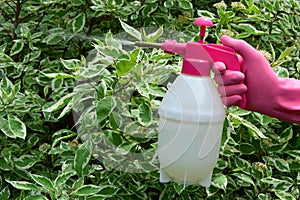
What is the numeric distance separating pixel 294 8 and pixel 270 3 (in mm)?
123

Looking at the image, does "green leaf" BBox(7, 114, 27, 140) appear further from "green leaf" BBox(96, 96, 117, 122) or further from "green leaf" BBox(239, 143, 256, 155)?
"green leaf" BBox(239, 143, 256, 155)

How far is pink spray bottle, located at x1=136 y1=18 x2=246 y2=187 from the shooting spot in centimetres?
101

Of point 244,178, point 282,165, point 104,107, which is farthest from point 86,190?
point 282,165

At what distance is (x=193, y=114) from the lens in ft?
3.31

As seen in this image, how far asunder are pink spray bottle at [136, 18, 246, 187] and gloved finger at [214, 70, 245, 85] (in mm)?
16

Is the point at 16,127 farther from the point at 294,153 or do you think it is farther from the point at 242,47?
the point at 294,153

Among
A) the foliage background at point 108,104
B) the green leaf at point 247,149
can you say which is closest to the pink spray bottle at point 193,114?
the foliage background at point 108,104

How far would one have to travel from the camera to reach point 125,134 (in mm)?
1488

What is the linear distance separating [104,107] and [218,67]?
0.39 meters

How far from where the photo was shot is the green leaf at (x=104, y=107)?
135cm

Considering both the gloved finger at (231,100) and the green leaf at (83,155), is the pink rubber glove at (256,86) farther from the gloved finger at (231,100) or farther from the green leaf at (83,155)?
the green leaf at (83,155)

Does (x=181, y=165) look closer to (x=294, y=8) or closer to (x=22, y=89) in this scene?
(x=22, y=89)

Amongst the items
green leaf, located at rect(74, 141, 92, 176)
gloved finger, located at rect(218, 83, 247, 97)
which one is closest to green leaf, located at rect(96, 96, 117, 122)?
green leaf, located at rect(74, 141, 92, 176)

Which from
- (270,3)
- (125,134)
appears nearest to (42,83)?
(125,134)
